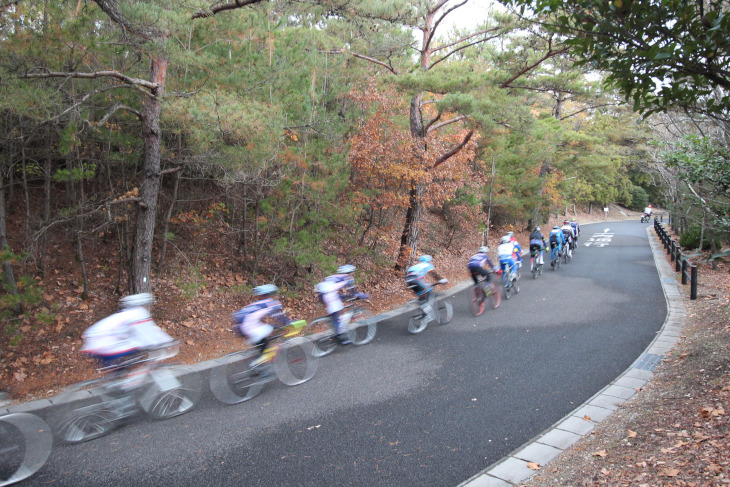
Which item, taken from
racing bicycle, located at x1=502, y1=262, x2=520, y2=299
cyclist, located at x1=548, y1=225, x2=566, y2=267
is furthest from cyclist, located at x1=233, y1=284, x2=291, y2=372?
cyclist, located at x1=548, y1=225, x2=566, y2=267

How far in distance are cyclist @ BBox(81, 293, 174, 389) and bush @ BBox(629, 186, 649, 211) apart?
72.8m

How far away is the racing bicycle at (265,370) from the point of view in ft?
20.7

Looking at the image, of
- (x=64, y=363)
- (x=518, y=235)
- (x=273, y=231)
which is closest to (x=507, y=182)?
(x=518, y=235)

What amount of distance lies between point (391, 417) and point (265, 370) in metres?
2.01

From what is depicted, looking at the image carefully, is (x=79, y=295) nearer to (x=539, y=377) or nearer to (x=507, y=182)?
(x=539, y=377)

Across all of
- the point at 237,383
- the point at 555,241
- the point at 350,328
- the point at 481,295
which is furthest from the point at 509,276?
the point at 237,383

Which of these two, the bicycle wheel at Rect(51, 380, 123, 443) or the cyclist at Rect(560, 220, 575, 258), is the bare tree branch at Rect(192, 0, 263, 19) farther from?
the cyclist at Rect(560, 220, 575, 258)

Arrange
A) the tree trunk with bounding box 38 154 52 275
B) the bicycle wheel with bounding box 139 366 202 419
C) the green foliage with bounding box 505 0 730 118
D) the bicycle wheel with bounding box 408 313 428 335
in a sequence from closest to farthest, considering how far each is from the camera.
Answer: the green foliage with bounding box 505 0 730 118 → the bicycle wheel with bounding box 139 366 202 419 → the tree trunk with bounding box 38 154 52 275 → the bicycle wheel with bounding box 408 313 428 335

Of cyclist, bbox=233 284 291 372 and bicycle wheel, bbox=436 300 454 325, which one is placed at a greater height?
cyclist, bbox=233 284 291 372

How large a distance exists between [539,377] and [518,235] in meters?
26.1

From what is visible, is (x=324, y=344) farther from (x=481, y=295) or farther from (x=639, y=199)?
(x=639, y=199)

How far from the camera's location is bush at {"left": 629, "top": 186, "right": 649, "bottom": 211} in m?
65.3

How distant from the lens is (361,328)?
960 cm

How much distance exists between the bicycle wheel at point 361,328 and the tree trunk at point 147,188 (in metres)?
3.99
